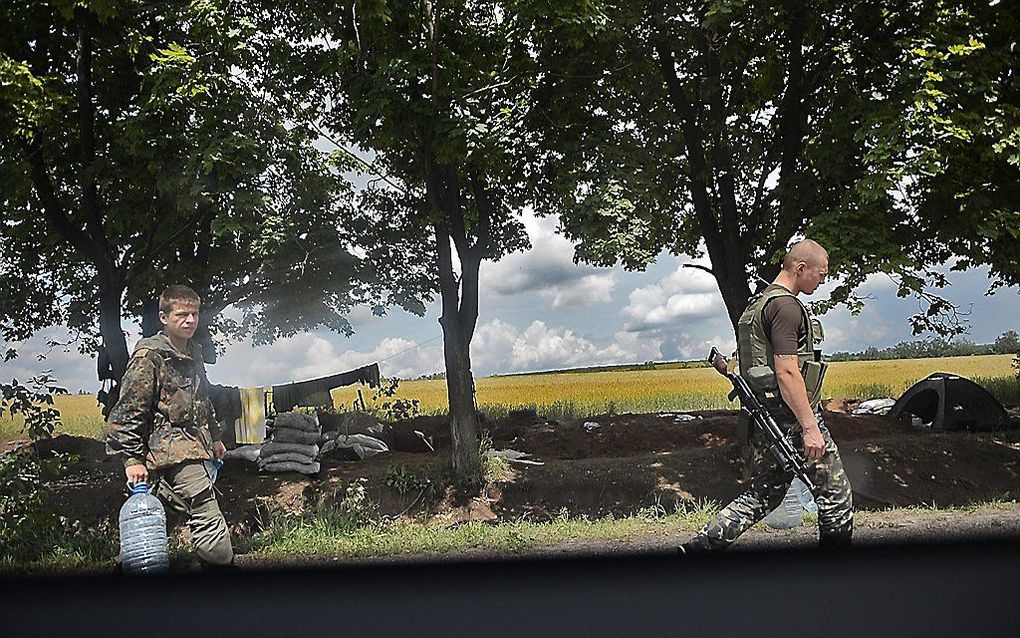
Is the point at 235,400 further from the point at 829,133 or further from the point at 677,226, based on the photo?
the point at 829,133

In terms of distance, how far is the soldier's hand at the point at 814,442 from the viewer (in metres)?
4.88

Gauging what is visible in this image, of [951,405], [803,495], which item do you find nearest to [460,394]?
[803,495]

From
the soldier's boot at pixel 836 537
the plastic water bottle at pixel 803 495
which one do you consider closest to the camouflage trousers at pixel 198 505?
the soldier's boot at pixel 836 537

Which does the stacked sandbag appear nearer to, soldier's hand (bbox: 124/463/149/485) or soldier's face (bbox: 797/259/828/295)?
soldier's hand (bbox: 124/463/149/485)

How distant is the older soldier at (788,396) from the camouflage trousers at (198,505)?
8.99 ft

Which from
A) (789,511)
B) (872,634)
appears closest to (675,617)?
(872,634)

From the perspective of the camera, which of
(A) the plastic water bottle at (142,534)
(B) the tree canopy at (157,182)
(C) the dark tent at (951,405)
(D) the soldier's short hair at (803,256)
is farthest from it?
(C) the dark tent at (951,405)

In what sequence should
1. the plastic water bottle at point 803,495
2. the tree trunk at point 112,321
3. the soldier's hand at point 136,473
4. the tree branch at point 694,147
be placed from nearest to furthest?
the soldier's hand at point 136,473 < the plastic water bottle at point 803,495 < the tree trunk at point 112,321 < the tree branch at point 694,147

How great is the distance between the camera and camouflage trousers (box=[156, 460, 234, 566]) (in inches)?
200

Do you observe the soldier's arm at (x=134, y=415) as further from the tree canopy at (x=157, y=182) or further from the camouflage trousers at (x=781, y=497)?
the camouflage trousers at (x=781, y=497)

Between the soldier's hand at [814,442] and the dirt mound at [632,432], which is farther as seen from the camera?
the dirt mound at [632,432]

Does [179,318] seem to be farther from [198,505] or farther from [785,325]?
[785,325]

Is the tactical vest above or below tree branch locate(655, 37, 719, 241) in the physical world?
below

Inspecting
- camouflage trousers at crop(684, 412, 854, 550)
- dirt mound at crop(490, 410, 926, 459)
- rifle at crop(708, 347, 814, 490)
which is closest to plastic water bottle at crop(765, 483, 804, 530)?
camouflage trousers at crop(684, 412, 854, 550)
